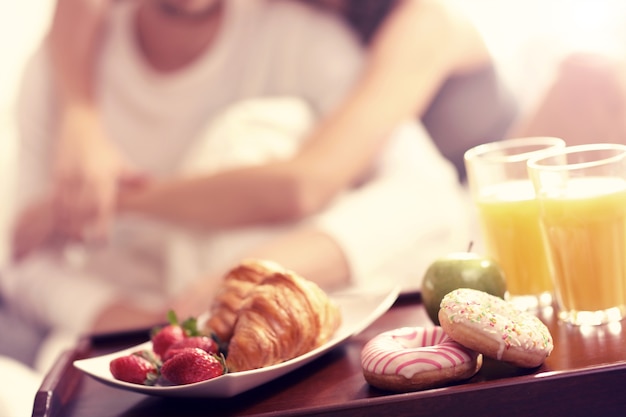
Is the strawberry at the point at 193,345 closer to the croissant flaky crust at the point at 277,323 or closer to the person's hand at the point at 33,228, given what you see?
the croissant flaky crust at the point at 277,323

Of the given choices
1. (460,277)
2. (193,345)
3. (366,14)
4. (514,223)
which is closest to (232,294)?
(193,345)

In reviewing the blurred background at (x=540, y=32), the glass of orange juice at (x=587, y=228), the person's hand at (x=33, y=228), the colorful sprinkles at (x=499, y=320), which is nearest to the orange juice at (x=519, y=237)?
the glass of orange juice at (x=587, y=228)

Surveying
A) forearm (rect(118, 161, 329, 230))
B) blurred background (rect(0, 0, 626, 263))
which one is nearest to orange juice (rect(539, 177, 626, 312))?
blurred background (rect(0, 0, 626, 263))

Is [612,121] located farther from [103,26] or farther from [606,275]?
[103,26]

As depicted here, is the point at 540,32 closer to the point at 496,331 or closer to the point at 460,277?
the point at 460,277

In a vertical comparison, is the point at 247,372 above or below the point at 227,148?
below

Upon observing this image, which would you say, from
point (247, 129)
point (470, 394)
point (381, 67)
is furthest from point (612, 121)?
point (470, 394)

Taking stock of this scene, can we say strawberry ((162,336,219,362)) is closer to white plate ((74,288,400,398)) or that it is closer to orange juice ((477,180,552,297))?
white plate ((74,288,400,398))
